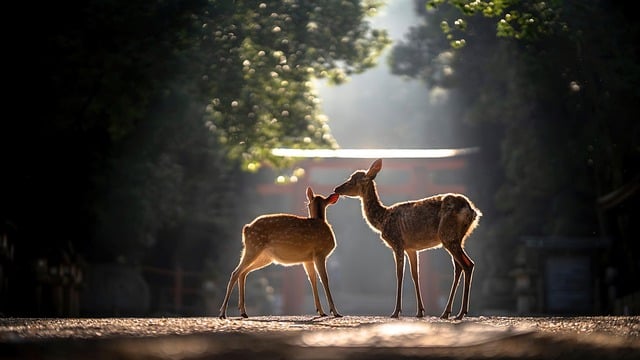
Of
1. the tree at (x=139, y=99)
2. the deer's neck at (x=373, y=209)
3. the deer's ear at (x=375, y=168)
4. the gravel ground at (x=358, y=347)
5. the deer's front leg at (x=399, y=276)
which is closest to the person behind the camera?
the gravel ground at (x=358, y=347)

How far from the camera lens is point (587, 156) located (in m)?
26.3

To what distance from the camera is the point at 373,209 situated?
11219mm

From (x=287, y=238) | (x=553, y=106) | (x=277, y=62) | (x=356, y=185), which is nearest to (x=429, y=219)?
(x=356, y=185)

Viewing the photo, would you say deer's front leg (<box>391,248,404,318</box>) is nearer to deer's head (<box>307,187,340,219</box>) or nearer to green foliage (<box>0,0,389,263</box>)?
deer's head (<box>307,187,340,219</box>)

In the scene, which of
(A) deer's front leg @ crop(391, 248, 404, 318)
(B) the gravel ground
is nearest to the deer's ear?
(A) deer's front leg @ crop(391, 248, 404, 318)

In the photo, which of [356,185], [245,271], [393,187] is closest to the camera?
[245,271]

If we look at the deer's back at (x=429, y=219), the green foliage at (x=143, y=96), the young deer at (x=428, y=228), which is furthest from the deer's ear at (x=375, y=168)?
the green foliage at (x=143, y=96)

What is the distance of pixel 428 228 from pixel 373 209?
2.57 feet

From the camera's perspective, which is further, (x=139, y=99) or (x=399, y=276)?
(x=139, y=99)

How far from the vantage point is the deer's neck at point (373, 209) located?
11.2 m

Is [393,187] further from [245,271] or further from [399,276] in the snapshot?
[245,271]

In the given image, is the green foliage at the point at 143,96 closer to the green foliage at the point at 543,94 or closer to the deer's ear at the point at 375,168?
the green foliage at the point at 543,94

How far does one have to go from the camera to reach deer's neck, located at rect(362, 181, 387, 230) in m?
11.2

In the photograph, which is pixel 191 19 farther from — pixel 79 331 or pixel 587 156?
pixel 79 331
